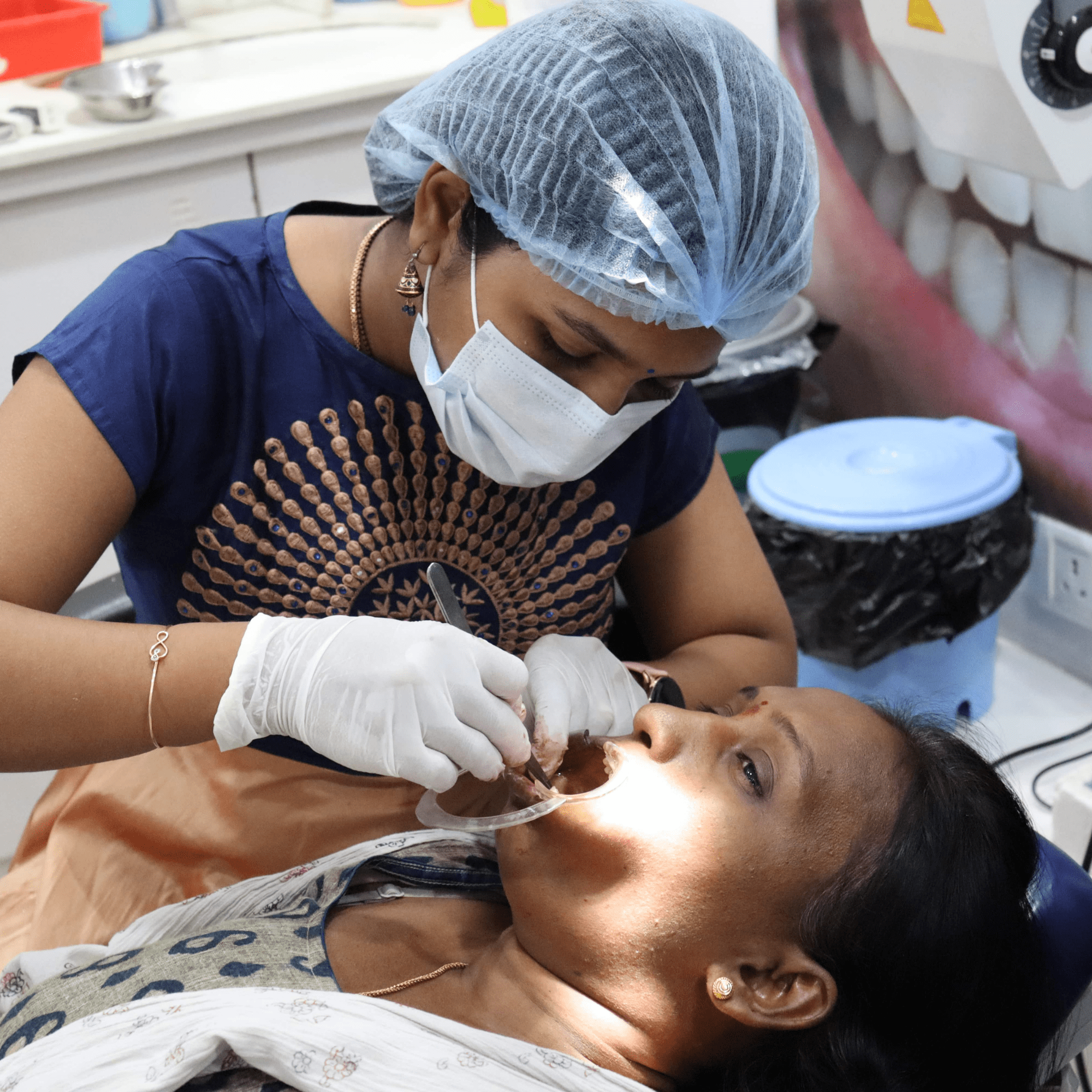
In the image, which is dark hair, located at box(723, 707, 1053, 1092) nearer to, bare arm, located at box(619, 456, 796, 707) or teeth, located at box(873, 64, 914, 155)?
bare arm, located at box(619, 456, 796, 707)

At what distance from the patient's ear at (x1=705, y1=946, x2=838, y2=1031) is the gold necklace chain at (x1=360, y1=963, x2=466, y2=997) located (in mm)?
286

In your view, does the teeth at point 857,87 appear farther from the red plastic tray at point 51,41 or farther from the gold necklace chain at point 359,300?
the red plastic tray at point 51,41

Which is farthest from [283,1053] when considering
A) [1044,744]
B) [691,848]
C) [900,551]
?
[1044,744]

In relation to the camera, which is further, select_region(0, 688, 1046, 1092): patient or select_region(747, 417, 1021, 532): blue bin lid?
select_region(747, 417, 1021, 532): blue bin lid

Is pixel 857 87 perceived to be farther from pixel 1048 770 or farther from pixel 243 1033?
pixel 243 1033

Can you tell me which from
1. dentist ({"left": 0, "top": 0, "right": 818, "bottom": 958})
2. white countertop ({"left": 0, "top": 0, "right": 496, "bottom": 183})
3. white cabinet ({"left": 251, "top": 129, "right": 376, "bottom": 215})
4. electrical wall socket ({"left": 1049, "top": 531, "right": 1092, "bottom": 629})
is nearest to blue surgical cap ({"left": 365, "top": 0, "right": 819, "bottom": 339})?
dentist ({"left": 0, "top": 0, "right": 818, "bottom": 958})

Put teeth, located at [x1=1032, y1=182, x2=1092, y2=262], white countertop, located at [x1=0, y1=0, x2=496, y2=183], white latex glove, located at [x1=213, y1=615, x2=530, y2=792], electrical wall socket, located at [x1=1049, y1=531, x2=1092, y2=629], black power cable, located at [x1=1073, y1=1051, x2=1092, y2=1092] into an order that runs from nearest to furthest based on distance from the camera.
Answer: white latex glove, located at [x1=213, y1=615, x2=530, y2=792]
black power cable, located at [x1=1073, y1=1051, x2=1092, y2=1092]
teeth, located at [x1=1032, y1=182, x2=1092, y2=262]
electrical wall socket, located at [x1=1049, y1=531, x2=1092, y2=629]
white countertop, located at [x1=0, y1=0, x2=496, y2=183]

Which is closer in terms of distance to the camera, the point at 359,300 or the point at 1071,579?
the point at 359,300

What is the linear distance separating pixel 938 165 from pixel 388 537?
1.51 metres

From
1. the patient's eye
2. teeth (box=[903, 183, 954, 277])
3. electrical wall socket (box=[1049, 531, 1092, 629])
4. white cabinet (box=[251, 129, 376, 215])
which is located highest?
white cabinet (box=[251, 129, 376, 215])

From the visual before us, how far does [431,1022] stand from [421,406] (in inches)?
27.1

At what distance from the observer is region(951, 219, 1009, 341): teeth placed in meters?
2.30

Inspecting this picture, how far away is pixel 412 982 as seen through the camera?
1256mm

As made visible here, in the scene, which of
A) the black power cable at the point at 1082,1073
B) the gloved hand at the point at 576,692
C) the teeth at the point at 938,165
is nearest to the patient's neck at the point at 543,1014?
the gloved hand at the point at 576,692
